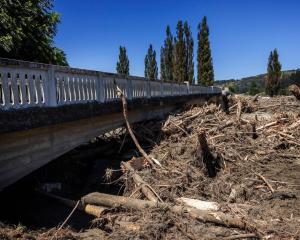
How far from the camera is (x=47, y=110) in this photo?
7539 mm

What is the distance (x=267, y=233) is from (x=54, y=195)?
16.2ft

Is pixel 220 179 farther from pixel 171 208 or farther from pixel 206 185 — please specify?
pixel 171 208

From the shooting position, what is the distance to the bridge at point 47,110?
6.59m

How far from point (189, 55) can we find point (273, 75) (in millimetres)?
17452

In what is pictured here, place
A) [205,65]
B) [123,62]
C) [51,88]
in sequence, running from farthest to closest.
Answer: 1. [123,62]
2. [205,65]
3. [51,88]

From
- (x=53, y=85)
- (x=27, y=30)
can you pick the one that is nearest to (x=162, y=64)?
(x=27, y=30)

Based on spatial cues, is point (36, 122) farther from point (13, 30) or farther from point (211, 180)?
point (13, 30)

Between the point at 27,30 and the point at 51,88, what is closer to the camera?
the point at 51,88

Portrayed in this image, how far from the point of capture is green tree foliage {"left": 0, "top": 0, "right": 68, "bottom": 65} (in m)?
17.4

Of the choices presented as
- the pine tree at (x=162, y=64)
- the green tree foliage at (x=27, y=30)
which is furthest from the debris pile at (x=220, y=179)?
the pine tree at (x=162, y=64)

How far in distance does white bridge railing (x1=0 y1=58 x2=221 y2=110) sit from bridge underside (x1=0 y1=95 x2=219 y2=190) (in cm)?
19

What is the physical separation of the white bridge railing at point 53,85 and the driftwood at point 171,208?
2.19 meters

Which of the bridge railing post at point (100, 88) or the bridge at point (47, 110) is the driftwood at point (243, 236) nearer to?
the bridge at point (47, 110)

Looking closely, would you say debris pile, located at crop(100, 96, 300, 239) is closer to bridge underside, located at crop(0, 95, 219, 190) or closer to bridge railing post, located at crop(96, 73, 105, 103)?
bridge underside, located at crop(0, 95, 219, 190)
